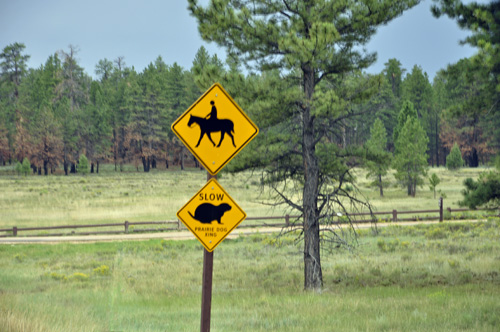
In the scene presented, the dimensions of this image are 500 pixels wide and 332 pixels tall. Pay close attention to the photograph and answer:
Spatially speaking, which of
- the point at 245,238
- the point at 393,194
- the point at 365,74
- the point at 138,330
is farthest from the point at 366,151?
the point at 393,194

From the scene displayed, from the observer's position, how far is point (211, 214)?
6.02m

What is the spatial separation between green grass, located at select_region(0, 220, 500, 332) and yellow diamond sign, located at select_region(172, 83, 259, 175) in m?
2.78

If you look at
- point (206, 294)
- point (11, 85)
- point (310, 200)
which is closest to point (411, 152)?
point (310, 200)

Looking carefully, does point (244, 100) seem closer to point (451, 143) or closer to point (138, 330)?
point (138, 330)

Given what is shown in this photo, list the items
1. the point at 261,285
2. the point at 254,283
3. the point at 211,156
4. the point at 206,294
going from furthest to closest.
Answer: the point at 254,283
the point at 261,285
the point at 211,156
the point at 206,294

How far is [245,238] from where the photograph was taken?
1061 inches

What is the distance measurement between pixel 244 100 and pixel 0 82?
8252 centimetres

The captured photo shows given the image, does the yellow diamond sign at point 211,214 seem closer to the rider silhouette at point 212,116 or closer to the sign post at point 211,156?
the sign post at point 211,156

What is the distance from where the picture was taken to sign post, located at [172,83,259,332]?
598 centimetres

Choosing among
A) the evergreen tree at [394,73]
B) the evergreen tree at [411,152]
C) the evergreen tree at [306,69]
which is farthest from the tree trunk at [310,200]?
the evergreen tree at [394,73]

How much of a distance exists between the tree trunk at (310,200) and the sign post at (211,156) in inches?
322

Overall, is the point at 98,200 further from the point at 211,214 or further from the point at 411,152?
the point at 211,214

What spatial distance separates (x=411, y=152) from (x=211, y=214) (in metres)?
43.6

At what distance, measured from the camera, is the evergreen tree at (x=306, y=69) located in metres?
13.8
